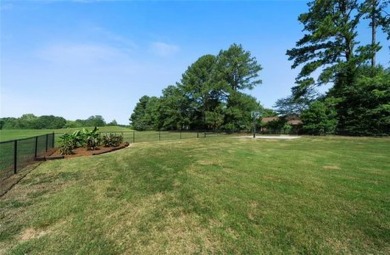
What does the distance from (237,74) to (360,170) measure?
30579 millimetres

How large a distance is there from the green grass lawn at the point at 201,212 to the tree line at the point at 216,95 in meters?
28.1

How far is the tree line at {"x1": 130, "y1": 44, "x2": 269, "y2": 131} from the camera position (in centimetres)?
3488

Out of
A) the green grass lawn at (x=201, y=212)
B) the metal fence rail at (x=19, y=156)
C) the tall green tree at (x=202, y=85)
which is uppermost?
the tall green tree at (x=202, y=85)

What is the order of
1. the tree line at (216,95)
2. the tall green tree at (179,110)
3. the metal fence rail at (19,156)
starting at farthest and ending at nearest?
1. the tall green tree at (179,110)
2. the tree line at (216,95)
3. the metal fence rail at (19,156)

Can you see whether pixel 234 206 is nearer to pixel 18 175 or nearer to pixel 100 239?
pixel 100 239

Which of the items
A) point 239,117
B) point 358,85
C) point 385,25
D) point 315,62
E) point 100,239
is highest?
point 385,25

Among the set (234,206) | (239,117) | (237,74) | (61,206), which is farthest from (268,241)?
(237,74)

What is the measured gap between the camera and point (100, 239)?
3.40 m

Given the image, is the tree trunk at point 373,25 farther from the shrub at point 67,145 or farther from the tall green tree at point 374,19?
the shrub at point 67,145

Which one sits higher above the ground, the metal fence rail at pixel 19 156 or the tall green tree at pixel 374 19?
the tall green tree at pixel 374 19

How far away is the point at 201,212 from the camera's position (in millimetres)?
4188

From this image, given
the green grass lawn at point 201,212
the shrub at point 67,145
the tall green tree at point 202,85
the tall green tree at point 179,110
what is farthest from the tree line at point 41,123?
the green grass lawn at point 201,212

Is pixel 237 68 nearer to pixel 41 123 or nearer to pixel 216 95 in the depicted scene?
pixel 216 95

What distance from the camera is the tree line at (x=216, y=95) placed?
114 feet
